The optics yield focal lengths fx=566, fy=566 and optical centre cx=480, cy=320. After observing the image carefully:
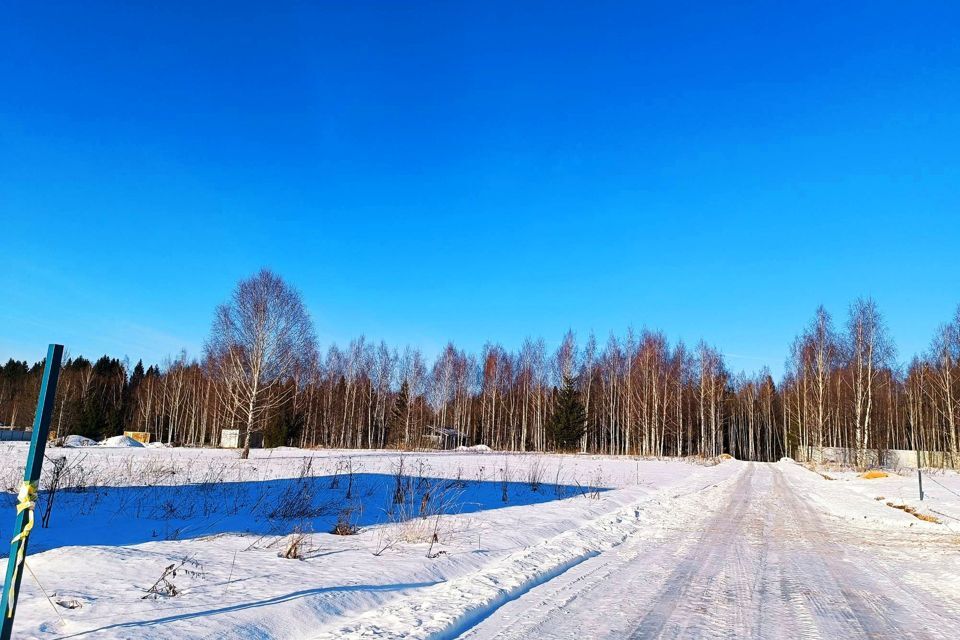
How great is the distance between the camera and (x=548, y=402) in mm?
60438

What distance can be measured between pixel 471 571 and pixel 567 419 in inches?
1910

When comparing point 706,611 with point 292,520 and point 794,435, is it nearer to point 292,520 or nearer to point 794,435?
point 292,520

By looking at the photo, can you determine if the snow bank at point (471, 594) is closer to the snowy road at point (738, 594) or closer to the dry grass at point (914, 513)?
the snowy road at point (738, 594)

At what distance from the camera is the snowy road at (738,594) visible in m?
4.01

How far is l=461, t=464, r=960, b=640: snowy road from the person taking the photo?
401 centimetres

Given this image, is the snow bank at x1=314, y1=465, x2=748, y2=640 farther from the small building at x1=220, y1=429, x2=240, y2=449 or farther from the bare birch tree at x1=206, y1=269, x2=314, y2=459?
the small building at x1=220, y1=429, x2=240, y2=449

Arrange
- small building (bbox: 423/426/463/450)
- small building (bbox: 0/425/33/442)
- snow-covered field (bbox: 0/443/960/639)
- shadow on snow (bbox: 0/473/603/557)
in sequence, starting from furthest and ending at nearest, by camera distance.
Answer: small building (bbox: 423/426/463/450) → small building (bbox: 0/425/33/442) → shadow on snow (bbox: 0/473/603/557) → snow-covered field (bbox: 0/443/960/639)

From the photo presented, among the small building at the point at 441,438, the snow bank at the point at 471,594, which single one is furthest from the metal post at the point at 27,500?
the small building at the point at 441,438

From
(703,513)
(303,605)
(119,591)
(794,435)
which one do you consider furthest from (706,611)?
(794,435)

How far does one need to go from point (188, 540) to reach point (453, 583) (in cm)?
363

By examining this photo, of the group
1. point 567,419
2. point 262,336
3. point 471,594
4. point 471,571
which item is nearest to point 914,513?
point 471,571

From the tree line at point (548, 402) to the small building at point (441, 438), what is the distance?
76cm

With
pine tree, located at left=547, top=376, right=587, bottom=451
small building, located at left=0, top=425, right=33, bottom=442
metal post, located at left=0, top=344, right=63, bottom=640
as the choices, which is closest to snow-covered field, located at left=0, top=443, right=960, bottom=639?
metal post, located at left=0, top=344, right=63, bottom=640

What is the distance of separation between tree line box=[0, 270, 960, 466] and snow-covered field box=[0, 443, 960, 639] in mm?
32782
